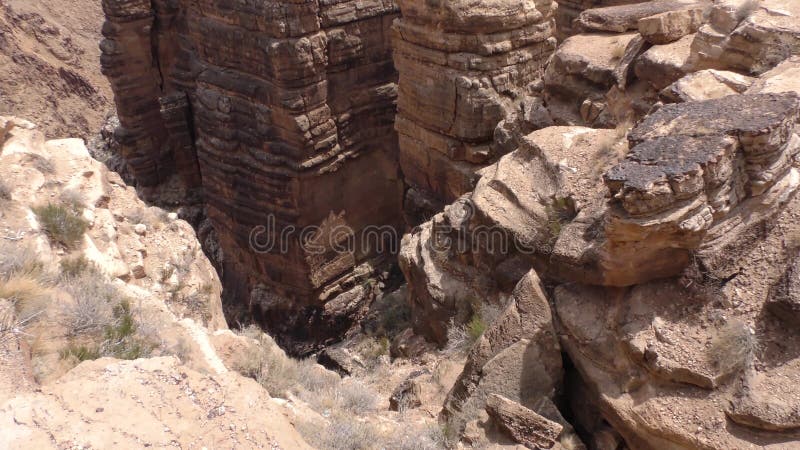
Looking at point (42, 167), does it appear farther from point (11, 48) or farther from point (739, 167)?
point (11, 48)

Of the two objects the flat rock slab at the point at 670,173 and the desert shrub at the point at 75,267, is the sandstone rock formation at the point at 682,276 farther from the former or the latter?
the desert shrub at the point at 75,267

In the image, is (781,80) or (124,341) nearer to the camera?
(124,341)

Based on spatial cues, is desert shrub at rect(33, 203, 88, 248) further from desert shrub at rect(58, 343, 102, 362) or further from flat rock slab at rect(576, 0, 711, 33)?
flat rock slab at rect(576, 0, 711, 33)

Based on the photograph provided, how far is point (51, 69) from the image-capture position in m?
20.4

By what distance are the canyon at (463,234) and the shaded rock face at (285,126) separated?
5cm

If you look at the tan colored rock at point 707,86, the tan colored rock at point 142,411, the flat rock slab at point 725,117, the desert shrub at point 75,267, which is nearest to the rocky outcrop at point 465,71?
the tan colored rock at point 707,86

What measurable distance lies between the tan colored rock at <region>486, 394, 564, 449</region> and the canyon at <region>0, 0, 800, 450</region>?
0.01 meters

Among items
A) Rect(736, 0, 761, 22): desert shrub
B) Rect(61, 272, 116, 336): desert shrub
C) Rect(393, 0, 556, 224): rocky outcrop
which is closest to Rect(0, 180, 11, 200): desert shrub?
Rect(61, 272, 116, 336): desert shrub

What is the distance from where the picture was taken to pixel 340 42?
1039 cm

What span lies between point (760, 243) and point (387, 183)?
8003 mm

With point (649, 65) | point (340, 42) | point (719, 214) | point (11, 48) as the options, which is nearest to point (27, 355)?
point (719, 214)

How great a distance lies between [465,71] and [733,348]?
545 cm

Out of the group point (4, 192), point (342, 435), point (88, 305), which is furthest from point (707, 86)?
point (4, 192)

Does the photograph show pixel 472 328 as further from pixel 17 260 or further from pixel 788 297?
pixel 17 260
